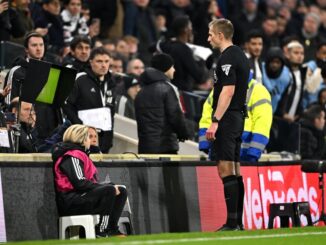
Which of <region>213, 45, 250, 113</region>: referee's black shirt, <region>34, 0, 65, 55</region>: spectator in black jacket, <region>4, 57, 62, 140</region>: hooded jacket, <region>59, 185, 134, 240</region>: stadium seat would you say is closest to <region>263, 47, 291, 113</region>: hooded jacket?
<region>34, 0, 65, 55</region>: spectator in black jacket

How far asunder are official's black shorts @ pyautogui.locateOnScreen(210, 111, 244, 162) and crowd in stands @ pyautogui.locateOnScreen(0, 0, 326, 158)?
86.5 inches

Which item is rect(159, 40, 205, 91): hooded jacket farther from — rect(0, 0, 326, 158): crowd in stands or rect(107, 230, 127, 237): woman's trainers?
rect(107, 230, 127, 237): woman's trainers

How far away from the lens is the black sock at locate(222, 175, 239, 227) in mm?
12602

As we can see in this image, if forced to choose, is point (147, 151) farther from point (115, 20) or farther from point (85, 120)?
point (115, 20)

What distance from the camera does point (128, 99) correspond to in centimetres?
1816

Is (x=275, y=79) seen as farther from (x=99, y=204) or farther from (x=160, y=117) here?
(x=99, y=204)

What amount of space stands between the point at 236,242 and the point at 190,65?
8.01 metres

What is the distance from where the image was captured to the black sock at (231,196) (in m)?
12.6

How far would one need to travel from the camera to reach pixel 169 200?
13602mm

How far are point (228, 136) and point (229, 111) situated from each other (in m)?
0.28

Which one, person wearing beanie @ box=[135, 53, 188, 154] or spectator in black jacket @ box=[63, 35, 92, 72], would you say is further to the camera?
spectator in black jacket @ box=[63, 35, 92, 72]

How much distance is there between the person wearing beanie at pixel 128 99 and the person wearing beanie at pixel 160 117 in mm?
2271

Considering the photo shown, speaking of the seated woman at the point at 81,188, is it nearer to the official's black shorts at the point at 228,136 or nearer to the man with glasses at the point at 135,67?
the official's black shorts at the point at 228,136

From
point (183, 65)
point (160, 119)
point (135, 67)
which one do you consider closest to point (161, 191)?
point (160, 119)
